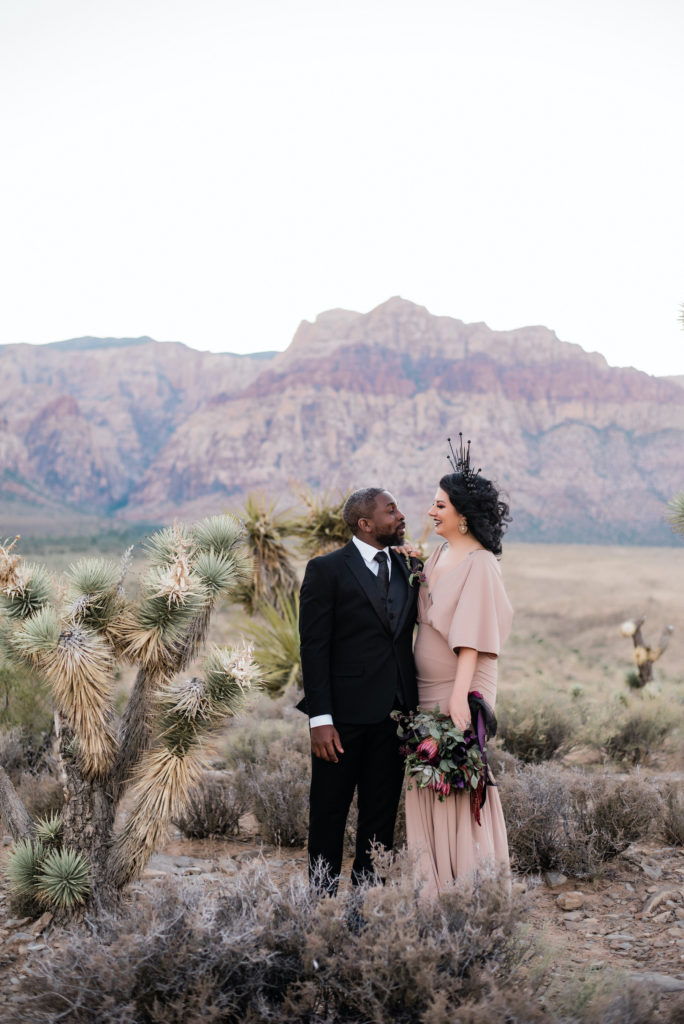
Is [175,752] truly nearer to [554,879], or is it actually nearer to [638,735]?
[554,879]

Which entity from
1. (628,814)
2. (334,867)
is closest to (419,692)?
(334,867)

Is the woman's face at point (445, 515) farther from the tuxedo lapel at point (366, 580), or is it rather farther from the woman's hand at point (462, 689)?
the woman's hand at point (462, 689)

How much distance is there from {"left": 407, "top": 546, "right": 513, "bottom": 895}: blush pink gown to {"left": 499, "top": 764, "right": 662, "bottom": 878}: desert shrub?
5.06ft

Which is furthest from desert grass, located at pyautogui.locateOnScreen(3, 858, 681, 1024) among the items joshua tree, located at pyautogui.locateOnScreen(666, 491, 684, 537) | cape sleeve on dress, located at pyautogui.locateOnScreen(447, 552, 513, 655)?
joshua tree, located at pyautogui.locateOnScreen(666, 491, 684, 537)

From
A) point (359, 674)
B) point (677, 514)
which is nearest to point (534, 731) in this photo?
point (677, 514)

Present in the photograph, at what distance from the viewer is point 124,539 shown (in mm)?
78375

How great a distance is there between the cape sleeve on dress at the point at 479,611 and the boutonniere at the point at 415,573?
27 centimetres

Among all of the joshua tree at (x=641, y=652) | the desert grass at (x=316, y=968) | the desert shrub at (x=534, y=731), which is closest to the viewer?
the desert grass at (x=316, y=968)

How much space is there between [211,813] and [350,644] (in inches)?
Result: 131

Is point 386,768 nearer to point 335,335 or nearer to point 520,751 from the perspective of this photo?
point 520,751

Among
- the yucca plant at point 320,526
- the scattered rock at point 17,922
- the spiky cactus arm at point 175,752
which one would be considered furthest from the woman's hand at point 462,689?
the yucca plant at point 320,526

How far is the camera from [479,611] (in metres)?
3.95

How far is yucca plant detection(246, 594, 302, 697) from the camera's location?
37.4ft

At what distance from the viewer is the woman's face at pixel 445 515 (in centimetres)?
413
